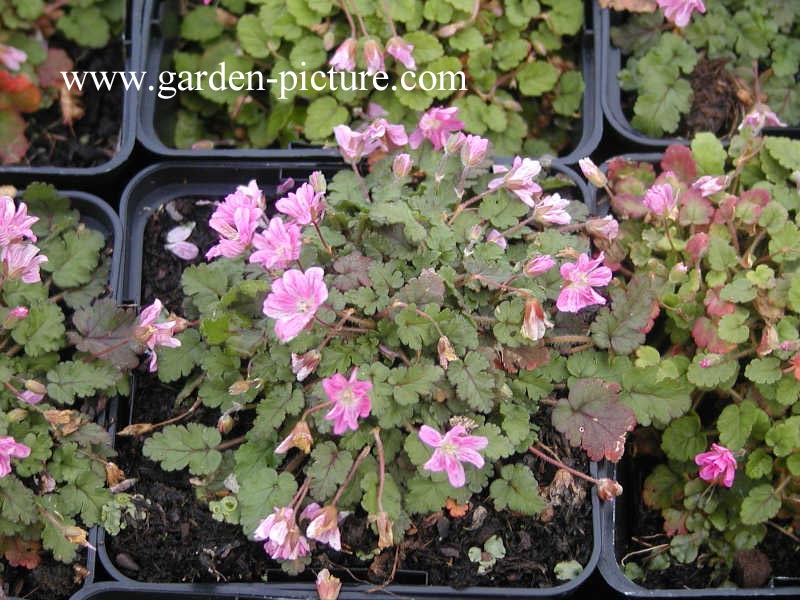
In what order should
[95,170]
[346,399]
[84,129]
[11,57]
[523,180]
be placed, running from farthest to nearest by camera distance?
[84,129]
[11,57]
[95,170]
[523,180]
[346,399]

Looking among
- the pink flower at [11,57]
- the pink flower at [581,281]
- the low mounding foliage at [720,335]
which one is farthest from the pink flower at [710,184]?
the pink flower at [11,57]

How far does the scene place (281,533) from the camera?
1816 millimetres

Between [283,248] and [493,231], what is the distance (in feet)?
1.78

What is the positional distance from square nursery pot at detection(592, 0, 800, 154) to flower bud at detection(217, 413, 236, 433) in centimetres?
130

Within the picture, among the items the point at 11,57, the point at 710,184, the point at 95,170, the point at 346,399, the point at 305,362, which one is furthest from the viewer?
the point at 11,57

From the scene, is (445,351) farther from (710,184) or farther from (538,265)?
(710,184)

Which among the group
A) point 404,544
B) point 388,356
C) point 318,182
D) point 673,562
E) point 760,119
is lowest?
point 673,562

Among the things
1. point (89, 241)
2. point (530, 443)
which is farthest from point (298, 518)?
point (89, 241)

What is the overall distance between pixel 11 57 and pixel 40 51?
114 millimetres

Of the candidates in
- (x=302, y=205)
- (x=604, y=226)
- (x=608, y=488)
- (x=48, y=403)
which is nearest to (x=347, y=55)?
(x=302, y=205)

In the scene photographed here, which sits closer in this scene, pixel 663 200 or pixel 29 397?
pixel 29 397

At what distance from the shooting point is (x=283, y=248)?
1.84 metres

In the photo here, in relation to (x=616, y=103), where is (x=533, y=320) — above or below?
below

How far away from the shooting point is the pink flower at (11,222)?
1953 mm
